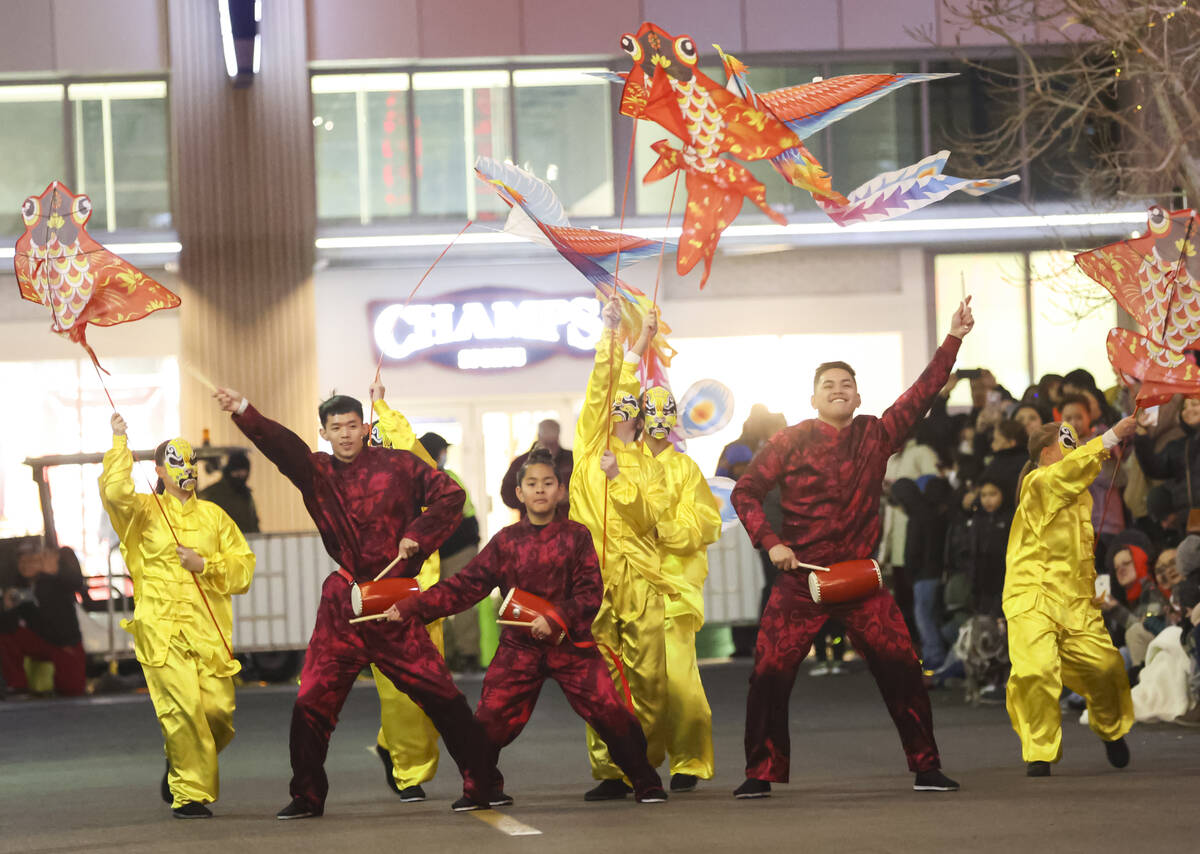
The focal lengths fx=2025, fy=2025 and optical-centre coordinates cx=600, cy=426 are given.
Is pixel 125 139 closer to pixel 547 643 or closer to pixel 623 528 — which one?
pixel 623 528

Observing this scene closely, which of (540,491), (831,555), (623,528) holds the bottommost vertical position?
(831,555)

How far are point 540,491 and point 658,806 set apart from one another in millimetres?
1363

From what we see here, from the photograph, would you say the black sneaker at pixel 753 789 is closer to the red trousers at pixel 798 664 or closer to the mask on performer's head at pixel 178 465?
the red trousers at pixel 798 664

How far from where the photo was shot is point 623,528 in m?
8.86

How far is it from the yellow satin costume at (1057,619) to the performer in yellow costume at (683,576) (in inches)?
54.4

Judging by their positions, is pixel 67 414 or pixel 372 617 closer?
pixel 372 617

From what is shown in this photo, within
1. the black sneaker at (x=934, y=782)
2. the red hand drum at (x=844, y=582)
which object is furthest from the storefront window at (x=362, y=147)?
the black sneaker at (x=934, y=782)

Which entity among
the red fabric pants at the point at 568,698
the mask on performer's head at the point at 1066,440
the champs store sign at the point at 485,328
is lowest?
the red fabric pants at the point at 568,698

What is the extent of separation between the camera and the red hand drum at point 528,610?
26.8 ft

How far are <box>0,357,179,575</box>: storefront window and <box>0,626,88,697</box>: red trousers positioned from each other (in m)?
5.94

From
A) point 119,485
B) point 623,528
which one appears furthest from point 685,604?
point 119,485

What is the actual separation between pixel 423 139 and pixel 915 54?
5434mm

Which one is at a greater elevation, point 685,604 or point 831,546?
point 831,546

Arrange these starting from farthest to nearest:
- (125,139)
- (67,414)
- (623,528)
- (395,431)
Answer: (67,414), (125,139), (395,431), (623,528)
